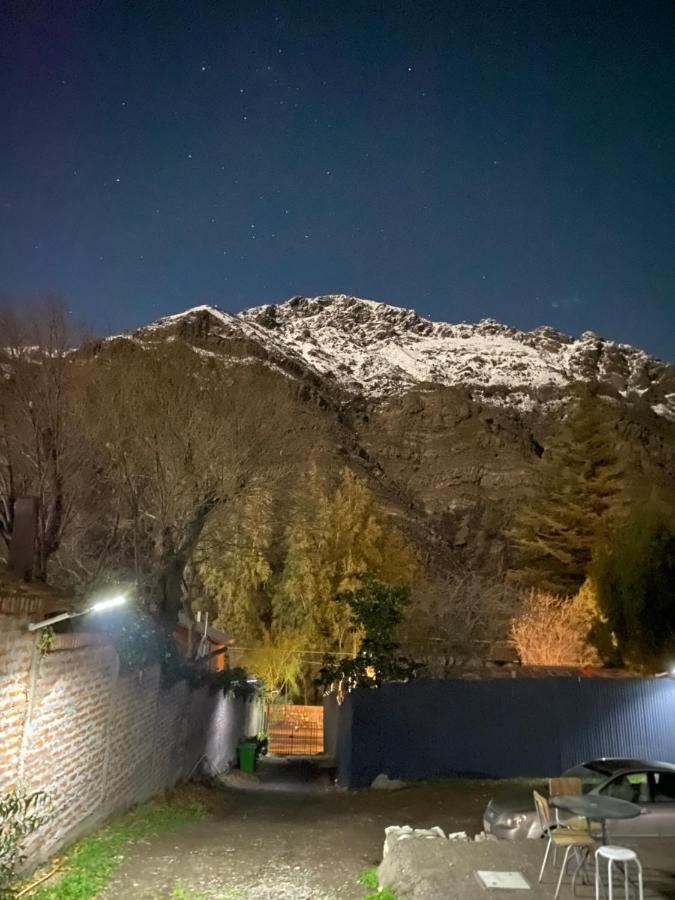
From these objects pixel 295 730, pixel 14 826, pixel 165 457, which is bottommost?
pixel 295 730

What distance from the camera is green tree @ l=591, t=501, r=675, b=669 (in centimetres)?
1658

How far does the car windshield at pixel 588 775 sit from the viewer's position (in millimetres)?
9078

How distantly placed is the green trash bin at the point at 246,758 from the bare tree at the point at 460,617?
689 cm

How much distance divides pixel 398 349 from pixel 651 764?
14161 cm

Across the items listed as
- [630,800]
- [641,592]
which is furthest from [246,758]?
[630,800]

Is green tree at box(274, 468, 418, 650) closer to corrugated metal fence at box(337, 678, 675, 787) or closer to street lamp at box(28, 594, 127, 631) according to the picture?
corrugated metal fence at box(337, 678, 675, 787)

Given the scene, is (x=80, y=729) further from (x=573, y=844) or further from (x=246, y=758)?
(x=246, y=758)

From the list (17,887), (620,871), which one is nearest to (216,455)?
(17,887)

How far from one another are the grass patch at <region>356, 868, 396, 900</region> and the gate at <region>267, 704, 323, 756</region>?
25.5 m

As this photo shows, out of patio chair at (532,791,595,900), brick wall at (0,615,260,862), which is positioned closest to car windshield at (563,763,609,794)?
patio chair at (532,791,595,900)

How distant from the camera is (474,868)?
6.79m

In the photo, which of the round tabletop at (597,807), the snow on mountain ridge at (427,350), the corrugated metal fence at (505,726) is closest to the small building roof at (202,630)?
the corrugated metal fence at (505,726)

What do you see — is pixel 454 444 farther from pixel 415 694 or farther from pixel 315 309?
pixel 315 309

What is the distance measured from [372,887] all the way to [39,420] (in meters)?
9.52
